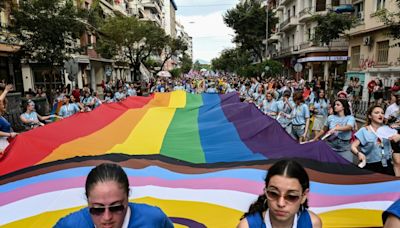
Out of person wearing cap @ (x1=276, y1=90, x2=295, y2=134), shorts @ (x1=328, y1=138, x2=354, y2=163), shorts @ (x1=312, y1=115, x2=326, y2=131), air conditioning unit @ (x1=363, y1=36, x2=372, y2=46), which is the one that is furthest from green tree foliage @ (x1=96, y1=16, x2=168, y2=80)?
shorts @ (x1=328, y1=138, x2=354, y2=163)

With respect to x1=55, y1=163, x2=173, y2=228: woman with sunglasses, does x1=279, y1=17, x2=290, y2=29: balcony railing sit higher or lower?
higher

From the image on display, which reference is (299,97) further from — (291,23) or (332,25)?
(291,23)

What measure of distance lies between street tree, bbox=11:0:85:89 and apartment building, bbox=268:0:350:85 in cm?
1774

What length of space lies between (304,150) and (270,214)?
2.69 m

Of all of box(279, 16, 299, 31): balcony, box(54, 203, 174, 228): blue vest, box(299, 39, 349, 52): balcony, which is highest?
box(279, 16, 299, 31): balcony

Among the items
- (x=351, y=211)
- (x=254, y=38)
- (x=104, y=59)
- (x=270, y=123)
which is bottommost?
(x=351, y=211)

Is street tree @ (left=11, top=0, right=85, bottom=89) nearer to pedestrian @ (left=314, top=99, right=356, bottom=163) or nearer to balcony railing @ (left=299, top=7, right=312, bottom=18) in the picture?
pedestrian @ (left=314, top=99, right=356, bottom=163)


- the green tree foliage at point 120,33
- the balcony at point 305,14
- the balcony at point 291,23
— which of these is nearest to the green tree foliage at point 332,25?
the balcony at point 305,14

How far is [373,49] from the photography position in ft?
65.6

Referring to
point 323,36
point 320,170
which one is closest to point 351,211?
point 320,170

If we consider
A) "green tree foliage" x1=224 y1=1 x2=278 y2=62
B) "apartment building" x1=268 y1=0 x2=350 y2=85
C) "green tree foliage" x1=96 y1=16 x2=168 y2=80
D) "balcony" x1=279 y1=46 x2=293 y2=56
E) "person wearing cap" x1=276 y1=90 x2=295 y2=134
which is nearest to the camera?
"person wearing cap" x1=276 y1=90 x2=295 y2=134

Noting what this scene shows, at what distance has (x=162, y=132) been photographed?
6.11m

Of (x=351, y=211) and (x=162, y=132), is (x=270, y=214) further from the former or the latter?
(x=162, y=132)

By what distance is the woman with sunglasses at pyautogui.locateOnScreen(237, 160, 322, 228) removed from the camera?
5.91ft
